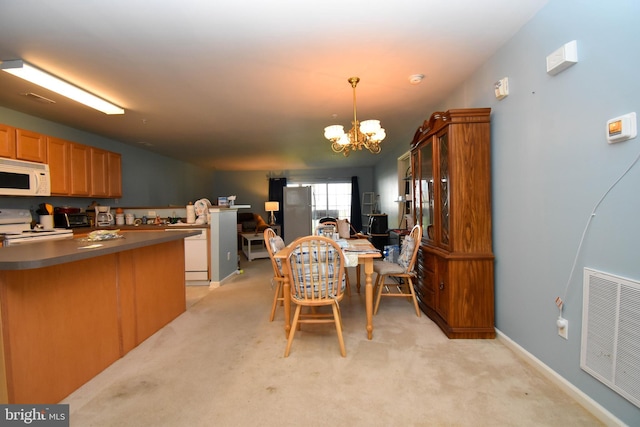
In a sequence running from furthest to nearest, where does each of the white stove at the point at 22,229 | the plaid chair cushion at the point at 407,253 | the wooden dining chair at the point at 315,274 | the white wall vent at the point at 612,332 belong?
the white stove at the point at 22,229
the plaid chair cushion at the point at 407,253
the wooden dining chair at the point at 315,274
the white wall vent at the point at 612,332

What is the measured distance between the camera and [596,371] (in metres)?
1.39

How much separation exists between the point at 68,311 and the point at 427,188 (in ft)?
9.71

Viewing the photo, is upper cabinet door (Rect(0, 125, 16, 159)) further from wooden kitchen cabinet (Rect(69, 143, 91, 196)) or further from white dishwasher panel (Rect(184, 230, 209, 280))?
white dishwasher panel (Rect(184, 230, 209, 280))

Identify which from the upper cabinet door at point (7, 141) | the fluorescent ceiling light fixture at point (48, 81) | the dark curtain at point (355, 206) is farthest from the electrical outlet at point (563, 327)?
the dark curtain at point (355, 206)

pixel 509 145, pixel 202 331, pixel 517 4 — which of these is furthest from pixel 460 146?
pixel 202 331

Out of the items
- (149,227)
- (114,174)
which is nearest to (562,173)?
(149,227)

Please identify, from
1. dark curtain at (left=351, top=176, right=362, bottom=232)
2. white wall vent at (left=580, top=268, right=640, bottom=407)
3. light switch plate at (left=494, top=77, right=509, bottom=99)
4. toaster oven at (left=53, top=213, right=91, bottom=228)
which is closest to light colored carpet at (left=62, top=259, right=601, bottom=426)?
white wall vent at (left=580, top=268, right=640, bottom=407)

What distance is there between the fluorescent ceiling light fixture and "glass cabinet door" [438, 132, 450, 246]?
131 inches

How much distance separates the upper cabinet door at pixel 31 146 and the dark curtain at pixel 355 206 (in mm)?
6644

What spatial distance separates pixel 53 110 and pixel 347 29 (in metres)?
3.73

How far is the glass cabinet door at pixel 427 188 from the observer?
269cm

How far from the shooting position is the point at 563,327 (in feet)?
5.27

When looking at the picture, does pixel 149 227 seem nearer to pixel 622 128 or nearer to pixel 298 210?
pixel 298 210

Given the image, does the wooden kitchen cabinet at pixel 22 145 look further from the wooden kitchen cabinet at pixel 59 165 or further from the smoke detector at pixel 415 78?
the smoke detector at pixel 415 78
